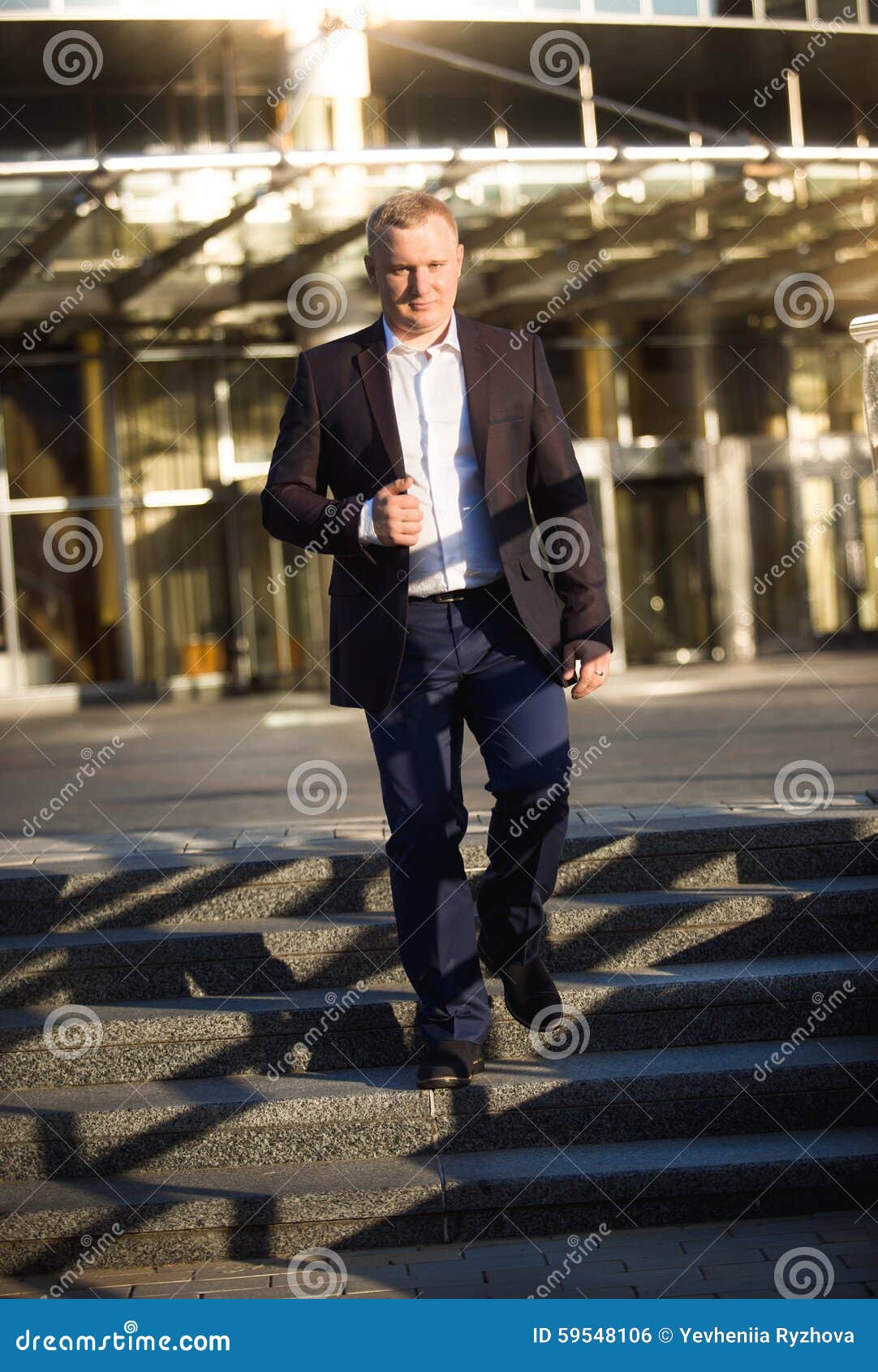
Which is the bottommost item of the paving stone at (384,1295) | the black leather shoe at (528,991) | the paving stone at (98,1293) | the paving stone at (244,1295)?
the paving stone at (98,1293)

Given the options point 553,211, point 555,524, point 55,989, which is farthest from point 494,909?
point 553,211

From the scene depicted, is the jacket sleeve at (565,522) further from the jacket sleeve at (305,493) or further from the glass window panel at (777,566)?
the glass window panel at (777,566)

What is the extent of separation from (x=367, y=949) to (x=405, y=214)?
200 centimetres

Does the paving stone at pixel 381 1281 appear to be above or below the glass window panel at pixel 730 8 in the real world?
below

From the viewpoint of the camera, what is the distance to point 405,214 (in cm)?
362

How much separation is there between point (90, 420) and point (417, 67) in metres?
5.22

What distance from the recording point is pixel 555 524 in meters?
3.91

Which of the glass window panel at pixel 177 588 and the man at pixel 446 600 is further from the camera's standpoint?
the glass window panel at pixel 177 588

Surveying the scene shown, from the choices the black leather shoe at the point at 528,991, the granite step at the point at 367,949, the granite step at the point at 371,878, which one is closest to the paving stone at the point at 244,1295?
the black leather shoe at the point at 528,991

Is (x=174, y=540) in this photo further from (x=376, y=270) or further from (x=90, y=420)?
(x=376, y=270)

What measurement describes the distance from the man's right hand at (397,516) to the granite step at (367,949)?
1.39 meters

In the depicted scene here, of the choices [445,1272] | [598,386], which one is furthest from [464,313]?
[445,1272]

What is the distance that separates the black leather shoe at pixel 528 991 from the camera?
158 inches

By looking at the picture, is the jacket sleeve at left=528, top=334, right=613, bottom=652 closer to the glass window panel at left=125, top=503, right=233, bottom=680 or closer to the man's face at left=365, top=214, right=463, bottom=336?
the man's face at left=365, top=214, right=463, bottom=336
